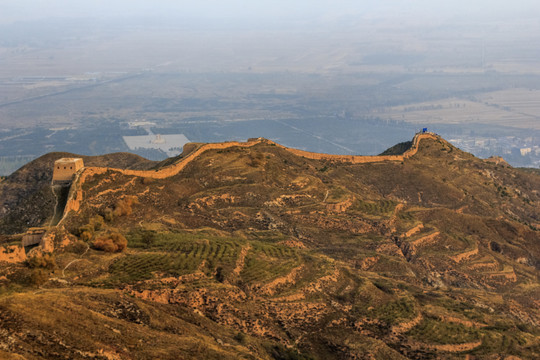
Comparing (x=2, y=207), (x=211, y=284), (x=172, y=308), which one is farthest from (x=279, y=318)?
(x=2, y=207)

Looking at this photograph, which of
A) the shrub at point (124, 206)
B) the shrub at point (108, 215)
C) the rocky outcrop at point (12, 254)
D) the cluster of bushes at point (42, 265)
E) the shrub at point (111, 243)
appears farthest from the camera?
the shrub at point (124, 206)

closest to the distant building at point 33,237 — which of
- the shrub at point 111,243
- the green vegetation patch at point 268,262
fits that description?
the shrub at point 111,243

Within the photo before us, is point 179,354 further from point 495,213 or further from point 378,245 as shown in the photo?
point 495,213

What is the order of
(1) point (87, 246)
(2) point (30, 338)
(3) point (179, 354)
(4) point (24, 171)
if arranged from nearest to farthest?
→ 1. (2) point (30, 338)
2. (3) point (179, 354)
3. (1) point (87, 246)
4. (4) point (24, 171)

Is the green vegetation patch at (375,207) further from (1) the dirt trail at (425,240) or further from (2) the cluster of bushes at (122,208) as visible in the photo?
(2) the cluster of bushes at (122,208)

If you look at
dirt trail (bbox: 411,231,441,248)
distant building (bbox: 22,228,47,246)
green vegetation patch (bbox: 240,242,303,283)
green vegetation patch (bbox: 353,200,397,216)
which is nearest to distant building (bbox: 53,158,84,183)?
distant building (bbox: 22,228,47,246)
